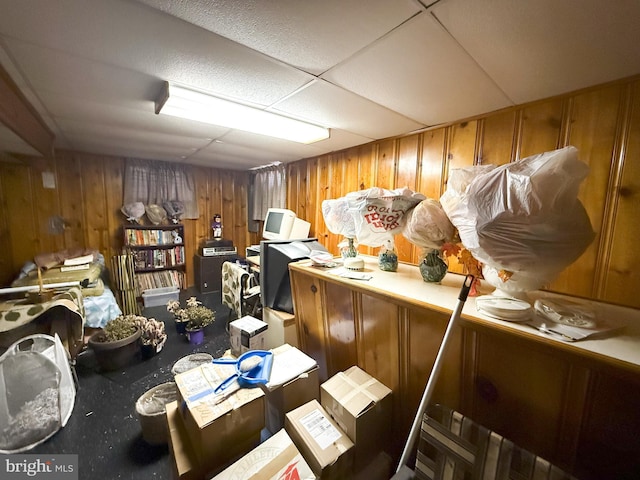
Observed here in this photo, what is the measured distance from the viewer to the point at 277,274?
1.90 metres

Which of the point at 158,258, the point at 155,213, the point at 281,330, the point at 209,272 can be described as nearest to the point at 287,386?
the point at 281,330

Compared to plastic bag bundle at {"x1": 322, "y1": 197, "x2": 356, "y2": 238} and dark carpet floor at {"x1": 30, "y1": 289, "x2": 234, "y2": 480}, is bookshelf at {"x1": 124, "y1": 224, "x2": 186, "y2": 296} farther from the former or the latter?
plastic bag bundle at {"x1": 322, "y1": 197, "x2": 356, "y2": 238}

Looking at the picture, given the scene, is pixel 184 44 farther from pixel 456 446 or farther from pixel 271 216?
pixel 271 216

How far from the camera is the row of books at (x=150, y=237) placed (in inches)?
134

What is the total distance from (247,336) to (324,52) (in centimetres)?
164

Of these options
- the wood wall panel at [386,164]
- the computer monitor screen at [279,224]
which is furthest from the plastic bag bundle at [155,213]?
the wood wall panel at [386,164]

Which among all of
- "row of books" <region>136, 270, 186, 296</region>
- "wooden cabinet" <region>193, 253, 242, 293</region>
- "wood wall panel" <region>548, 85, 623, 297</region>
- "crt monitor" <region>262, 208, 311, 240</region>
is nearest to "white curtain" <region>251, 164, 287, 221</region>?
"crt monitor" <region>262, 208, 311, 240</region>

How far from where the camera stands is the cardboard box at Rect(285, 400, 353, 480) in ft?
3.14

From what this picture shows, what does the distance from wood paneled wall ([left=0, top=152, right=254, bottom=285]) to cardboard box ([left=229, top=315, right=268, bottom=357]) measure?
2.82 m

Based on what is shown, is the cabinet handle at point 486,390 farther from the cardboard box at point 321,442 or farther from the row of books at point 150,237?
the row of books at point 150,237

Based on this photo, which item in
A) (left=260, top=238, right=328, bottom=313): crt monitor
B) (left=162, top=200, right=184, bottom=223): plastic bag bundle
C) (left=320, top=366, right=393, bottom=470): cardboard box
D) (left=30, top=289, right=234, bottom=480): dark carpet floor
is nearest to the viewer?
(left=320, top=366, right=393, bottom=470): cardboard box

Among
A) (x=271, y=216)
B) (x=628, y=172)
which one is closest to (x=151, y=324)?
(x=271, y=216)

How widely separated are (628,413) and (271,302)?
1783 mm
